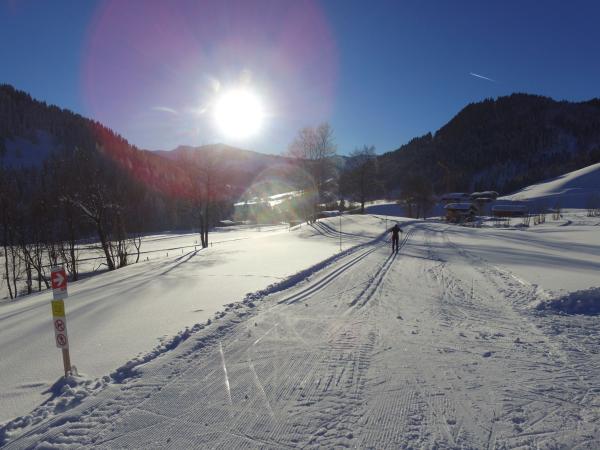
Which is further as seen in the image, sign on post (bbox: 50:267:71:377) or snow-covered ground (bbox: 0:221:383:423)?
snow-covered ground (bbox: 0:221:383:423)

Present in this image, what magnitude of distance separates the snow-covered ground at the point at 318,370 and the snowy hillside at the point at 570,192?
249 ft

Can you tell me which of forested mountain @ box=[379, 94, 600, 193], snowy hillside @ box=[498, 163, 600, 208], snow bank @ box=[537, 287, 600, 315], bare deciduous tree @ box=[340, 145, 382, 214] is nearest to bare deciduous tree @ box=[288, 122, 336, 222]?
bare deciduous tree @ box=[340, 145, 382, 214]

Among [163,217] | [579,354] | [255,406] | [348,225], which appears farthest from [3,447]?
[163,217]

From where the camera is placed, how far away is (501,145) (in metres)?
146

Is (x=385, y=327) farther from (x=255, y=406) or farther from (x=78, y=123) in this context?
(x=78, y=123)

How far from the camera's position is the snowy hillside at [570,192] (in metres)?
66.1

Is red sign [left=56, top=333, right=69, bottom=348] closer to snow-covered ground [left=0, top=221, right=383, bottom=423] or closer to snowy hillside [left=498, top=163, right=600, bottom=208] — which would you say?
snow-covered ground [left=0, top=221, right=383, bottom=423]

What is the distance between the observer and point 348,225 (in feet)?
109

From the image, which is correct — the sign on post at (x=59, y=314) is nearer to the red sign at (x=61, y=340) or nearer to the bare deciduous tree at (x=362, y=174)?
the red sign at (x=61, y=340)

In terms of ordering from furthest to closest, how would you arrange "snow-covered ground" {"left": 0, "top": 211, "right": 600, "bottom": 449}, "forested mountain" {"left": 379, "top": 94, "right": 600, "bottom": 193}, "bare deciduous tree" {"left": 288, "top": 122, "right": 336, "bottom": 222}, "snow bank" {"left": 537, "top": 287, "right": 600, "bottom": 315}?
"forested mountain" {"left": 379, "top": 94, "right": 600, "bottom": 193} < "bare deciduous tree" {"left": 288, "top": 122, "right": 336, "bottom": 222} < "snow bank" {"left": 537, "top": 287, "right": 600, "bottom": 315} < "snow-covered ground" {"left": 0, "top": 211, "right": 600, "bottom": 449}

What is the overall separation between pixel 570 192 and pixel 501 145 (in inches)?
3422

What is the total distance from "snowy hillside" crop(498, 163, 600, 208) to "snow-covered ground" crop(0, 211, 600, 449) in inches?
2990

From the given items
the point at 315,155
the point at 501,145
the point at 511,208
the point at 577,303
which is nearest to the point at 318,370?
the point at 577,303

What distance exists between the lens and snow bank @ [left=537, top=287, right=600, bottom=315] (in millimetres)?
6660
